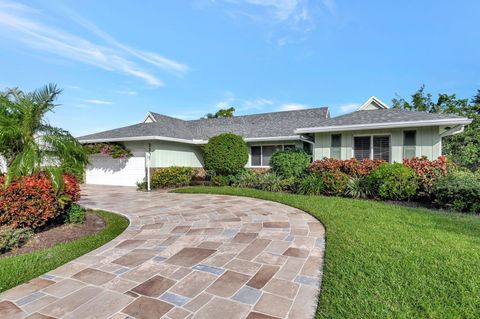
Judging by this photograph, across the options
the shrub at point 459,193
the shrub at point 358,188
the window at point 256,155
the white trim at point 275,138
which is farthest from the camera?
the window at point 256,155

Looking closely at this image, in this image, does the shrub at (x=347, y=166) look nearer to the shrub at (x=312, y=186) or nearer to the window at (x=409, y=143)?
the shrub at (x=312, y=186)

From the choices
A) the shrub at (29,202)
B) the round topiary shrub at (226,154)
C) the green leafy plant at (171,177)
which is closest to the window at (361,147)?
the round topiary shrub at (226,154)

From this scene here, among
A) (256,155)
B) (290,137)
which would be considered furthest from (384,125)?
(256,155)

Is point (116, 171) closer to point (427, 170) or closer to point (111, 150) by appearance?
point (111, 150)

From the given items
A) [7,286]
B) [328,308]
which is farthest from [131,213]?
[328,308]

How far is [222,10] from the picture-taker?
8.45 m

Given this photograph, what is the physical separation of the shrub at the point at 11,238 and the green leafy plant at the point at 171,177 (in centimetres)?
795

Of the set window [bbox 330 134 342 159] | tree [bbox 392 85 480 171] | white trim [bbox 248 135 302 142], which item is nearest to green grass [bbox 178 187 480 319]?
window [bbox 330 134 342 159]

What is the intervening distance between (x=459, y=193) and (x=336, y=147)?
478 centimetres

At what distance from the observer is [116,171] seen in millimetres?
13719

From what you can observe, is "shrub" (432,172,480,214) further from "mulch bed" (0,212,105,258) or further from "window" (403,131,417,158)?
"mulch bed" (0,212,105,258)

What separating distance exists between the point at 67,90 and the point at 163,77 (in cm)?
801

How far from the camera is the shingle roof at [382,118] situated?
916 cm

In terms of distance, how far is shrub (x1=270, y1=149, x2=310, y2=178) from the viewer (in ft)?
36.2
